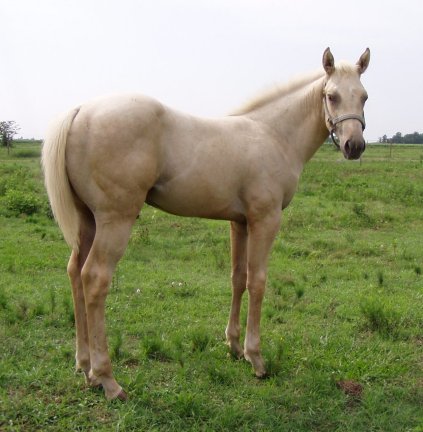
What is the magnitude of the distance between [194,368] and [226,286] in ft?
7.80

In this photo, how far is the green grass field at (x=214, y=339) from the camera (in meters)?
3.32

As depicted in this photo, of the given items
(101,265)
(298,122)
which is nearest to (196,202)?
(101,265)

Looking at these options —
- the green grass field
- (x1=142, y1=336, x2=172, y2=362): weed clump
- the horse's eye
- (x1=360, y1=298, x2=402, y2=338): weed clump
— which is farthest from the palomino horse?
(x1=360, y1=298, x2=402, y2=338): weed clump

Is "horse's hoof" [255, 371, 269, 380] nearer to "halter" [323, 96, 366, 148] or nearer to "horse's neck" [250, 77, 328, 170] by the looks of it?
"horse's neck" [250, 77, 328, 170]

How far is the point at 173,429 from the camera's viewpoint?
3.15m

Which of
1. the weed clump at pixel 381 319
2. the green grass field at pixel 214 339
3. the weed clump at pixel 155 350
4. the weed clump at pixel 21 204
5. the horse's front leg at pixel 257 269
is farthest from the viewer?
the weed clump at pixel 21 204

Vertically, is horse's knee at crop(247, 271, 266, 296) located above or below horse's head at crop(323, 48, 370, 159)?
below

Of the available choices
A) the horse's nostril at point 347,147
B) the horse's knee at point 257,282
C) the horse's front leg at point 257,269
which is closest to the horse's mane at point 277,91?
the horse's nostril at point 347,147

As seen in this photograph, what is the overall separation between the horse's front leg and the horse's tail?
1.33m

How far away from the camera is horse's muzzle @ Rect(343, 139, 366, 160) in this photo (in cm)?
356

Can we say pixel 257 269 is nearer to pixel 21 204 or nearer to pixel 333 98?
pixel 333 98

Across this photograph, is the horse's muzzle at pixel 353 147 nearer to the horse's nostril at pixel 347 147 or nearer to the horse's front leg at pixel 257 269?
the horse's nostril at pixel 347 147

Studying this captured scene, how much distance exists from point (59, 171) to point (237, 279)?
185 cm

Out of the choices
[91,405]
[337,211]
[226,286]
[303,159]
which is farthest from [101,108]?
[337,211]
